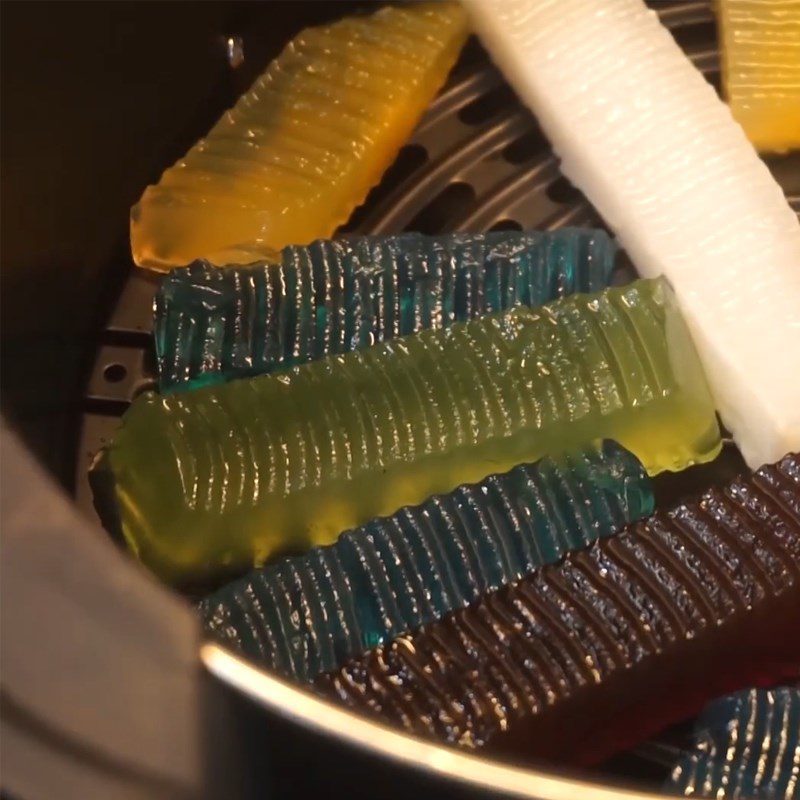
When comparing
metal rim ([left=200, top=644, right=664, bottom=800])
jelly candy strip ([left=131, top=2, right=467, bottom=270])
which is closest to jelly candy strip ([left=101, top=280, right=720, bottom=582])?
jelly candy strip ([left=131, top=2, right=467, bottom=270])

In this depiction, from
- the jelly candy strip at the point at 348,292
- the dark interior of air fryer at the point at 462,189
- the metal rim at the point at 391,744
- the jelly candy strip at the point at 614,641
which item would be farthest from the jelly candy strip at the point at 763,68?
the metal rim at the point at 391,744

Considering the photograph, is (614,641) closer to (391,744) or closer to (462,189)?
(391,744)

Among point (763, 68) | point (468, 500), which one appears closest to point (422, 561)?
point (468, 500)

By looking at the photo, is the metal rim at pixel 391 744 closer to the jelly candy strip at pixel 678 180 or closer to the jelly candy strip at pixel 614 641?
the jelly candy strip at pixel 614 641

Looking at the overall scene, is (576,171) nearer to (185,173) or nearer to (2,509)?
(185,173)

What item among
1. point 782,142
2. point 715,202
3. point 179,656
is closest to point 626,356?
point 715,202

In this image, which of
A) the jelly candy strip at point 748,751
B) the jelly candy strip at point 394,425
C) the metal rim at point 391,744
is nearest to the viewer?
the metal rim at point 391,744
